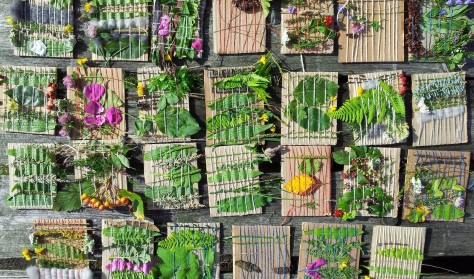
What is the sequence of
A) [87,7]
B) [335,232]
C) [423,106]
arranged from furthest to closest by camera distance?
[335,232], [423,106], [87,7]

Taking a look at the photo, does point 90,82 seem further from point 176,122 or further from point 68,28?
point 176,122

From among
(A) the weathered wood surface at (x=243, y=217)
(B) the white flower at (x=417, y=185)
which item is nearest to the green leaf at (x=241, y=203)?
(A) the weathered wood surface at (x=243, y=217)

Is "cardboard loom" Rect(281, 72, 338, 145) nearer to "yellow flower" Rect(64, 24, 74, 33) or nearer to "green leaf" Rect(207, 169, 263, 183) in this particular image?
"green leaf" Rect(207, 169, 263, 183)

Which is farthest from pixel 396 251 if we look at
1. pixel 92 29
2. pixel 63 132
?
pixel 92 29

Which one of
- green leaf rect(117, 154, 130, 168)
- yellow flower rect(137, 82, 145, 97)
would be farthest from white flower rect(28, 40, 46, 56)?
green leaf rect(117, 154, 130, 168)

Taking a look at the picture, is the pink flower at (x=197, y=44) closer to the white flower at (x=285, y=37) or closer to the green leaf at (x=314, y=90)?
the white flower at (x=285, y=37)

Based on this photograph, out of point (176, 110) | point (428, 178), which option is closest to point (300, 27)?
point (176, 110)
